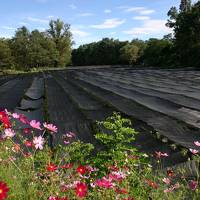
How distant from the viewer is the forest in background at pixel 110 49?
47.9 metres

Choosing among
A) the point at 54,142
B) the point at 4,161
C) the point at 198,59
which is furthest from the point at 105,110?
the point at 198,59

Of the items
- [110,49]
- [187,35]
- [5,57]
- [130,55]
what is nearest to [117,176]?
[187,35]

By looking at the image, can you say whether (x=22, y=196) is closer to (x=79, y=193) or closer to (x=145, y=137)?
(x=79, y=193)

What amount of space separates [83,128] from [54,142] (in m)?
1.11

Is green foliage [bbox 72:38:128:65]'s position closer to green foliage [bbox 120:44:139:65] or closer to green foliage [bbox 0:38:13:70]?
green foliage [bbox 120:44:139:65]

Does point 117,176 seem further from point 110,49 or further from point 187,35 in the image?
point 110,49

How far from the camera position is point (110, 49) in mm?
104562

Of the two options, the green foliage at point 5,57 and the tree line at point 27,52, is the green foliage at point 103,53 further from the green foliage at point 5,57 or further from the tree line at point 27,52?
the green foliage at point 5,57

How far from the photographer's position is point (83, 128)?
6711 millimetres

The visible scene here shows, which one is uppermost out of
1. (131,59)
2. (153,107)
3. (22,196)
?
(22,196)

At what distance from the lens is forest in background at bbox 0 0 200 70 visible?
47875 mm

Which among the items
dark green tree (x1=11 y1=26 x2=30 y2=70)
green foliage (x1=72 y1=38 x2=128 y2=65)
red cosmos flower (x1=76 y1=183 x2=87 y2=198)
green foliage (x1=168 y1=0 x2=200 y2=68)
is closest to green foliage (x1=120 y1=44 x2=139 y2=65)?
green foliage (x1=72 y1=38 x2=128 y2=65)

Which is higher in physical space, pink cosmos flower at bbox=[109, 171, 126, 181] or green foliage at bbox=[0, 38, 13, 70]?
pink cosmos flower at bbox=[109, 171, 126, 181]

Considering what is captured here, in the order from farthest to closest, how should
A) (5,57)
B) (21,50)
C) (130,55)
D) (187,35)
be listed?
(130,55)
(21,50)
(5,57)
(187,35)
